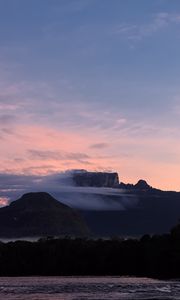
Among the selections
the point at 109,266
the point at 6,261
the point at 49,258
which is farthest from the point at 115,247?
the point at 6,261

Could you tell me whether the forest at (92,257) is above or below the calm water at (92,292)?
above

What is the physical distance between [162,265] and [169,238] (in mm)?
8995

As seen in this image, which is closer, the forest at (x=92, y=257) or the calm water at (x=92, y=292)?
the calm water at (x=92, y=292)

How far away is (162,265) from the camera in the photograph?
5723 inches

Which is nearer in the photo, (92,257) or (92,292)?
(92,292)

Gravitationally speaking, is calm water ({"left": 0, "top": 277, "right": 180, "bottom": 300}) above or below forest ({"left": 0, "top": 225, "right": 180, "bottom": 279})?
below

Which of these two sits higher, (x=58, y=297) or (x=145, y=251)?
(x=145, y=251)

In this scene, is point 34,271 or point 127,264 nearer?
point 127,264

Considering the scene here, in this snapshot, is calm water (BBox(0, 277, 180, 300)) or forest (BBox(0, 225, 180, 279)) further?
forest (BBox(0, 225, 180, 279))

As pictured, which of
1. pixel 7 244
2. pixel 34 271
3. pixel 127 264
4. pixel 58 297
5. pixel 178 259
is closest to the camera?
pixel 58 297

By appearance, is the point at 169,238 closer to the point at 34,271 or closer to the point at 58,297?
the point at 34,271

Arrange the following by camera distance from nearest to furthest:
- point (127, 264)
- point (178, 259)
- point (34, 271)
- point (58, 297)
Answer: point (58, 297) < point (178, 259) < point (127, 264) < point (34, 271)

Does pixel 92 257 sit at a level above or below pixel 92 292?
above

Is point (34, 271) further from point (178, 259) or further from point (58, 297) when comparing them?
point (58, 297)
